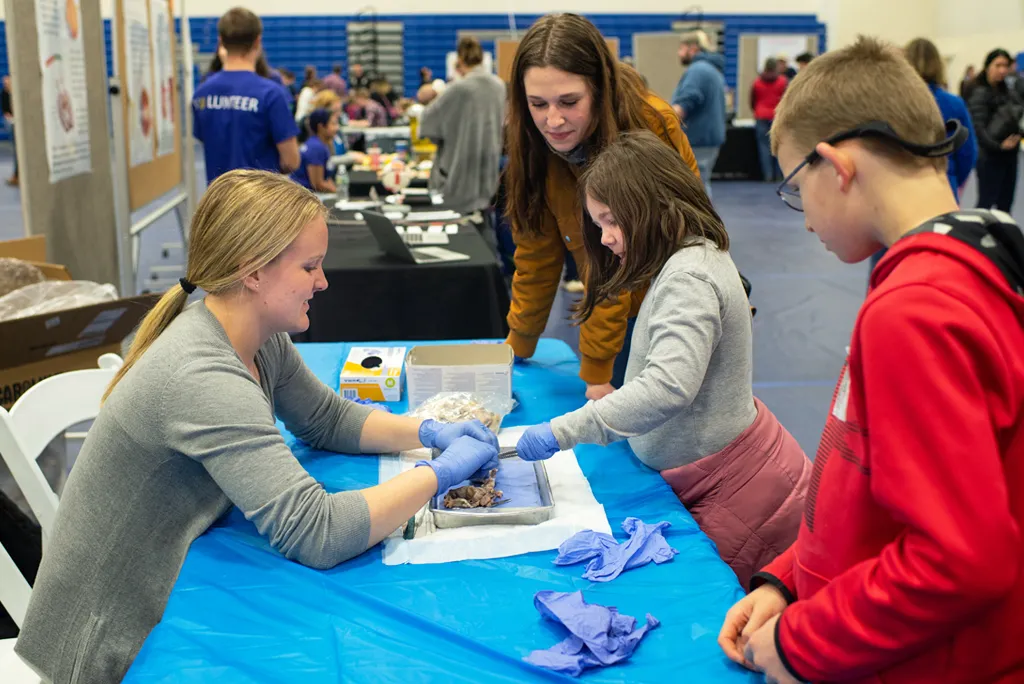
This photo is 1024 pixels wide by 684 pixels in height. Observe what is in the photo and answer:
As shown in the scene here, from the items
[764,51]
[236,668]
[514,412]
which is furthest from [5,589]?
[764,51]

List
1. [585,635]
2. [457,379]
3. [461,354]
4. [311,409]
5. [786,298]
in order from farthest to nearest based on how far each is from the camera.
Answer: [786,298], [461,354], [457,379], [311,409], [585,635]

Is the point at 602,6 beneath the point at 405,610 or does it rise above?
above

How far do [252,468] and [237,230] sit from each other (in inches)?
14.0

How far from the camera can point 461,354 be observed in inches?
79.4

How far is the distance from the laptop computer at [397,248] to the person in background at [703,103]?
360 cm

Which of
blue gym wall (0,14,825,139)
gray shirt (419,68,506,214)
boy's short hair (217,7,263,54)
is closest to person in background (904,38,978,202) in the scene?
gray shirt (419,68,506,214)

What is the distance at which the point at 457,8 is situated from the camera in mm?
16062

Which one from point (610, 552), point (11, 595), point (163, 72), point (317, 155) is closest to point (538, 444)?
point (610, 552)

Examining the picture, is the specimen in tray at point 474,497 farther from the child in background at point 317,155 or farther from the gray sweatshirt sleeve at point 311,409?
the child in background at point 317,155

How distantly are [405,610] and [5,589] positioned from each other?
821mm

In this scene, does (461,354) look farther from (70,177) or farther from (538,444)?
(70,177)

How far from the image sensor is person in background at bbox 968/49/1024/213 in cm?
645

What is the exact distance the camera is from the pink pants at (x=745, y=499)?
1.56 meters

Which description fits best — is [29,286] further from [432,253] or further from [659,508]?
[659,508]
